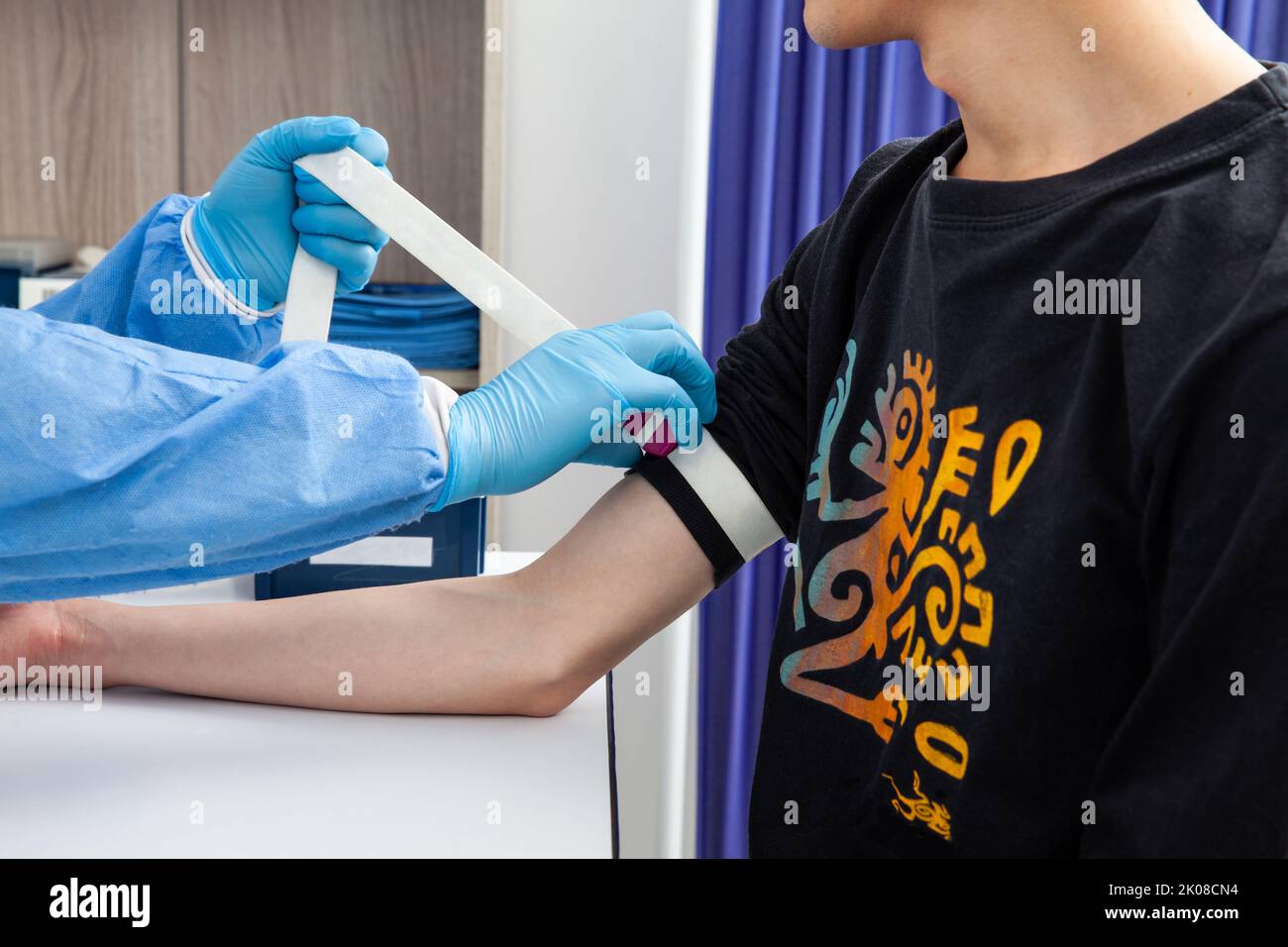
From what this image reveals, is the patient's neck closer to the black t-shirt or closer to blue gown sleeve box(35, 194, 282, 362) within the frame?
the black t-shirt

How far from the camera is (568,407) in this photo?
100 centimetres

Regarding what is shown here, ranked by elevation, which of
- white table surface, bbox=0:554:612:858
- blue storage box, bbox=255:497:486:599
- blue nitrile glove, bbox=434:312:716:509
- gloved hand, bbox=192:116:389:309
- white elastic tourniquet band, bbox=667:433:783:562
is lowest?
white table surface, bbox=0:554:612:858

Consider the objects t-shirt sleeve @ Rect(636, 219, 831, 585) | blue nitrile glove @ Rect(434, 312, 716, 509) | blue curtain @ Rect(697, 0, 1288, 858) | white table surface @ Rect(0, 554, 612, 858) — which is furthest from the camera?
blue curtain @ Rect(697, 0, 1288, 858)

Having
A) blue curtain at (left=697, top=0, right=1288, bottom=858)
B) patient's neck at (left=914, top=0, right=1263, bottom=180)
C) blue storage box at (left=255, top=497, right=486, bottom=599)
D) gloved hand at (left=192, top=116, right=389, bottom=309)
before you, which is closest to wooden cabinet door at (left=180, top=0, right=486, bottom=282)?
blue curtain at (left=697, top=0, right=1288, bottom=858)

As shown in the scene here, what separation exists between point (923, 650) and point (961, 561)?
78 millimetres

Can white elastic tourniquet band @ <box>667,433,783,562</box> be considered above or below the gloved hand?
below

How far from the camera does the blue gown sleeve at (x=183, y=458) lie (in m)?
0.76

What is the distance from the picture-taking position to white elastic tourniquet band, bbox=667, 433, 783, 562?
1.06m

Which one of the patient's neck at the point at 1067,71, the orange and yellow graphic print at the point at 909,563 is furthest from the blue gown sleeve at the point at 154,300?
the patient's neck at the point at 1067,71

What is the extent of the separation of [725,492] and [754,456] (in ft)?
0.14

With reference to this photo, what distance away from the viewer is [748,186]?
1.94 m

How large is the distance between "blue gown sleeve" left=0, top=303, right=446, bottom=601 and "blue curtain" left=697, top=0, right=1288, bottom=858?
1150 millimetres

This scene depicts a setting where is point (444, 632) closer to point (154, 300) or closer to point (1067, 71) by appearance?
point (154, 300)
